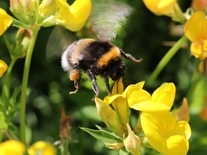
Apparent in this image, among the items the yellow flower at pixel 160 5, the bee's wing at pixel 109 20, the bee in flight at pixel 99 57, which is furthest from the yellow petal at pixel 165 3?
the bee in flight at pixel 99 57

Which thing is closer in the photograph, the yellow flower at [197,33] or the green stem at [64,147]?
the green stem at [64,147]

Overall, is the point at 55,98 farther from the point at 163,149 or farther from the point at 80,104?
the point at 163,149

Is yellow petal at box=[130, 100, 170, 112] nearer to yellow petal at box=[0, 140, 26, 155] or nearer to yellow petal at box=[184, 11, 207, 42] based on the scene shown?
yellow petal at box=[0, 140, 26, 155]

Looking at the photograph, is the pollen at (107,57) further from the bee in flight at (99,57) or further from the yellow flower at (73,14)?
the yellow flower at (73,14)

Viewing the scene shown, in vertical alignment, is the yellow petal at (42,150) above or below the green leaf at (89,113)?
above

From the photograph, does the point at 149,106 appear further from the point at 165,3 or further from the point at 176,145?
the point at 165,3
